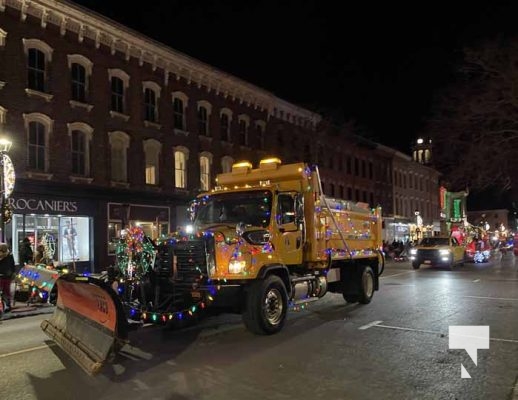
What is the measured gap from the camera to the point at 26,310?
44.0 feet

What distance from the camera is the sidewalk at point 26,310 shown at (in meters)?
12.7

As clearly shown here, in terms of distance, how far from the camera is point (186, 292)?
859cm

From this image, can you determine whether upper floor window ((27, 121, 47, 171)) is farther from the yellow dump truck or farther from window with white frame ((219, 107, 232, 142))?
the yellow dump truck

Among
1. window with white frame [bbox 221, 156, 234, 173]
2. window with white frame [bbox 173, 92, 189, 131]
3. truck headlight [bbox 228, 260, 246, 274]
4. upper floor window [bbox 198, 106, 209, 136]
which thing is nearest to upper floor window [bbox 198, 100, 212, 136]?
upper floor window [bbox 198, 106, 209, 136]

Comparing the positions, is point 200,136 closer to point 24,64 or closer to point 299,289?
point 24,64

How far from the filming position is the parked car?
25.7 meters

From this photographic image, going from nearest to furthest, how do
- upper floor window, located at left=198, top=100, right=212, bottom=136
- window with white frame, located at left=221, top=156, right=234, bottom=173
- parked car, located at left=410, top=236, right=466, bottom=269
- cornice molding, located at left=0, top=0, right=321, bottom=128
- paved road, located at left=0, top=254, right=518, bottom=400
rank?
paved road, located at left=0, top=254, right=518, bottom=400
cornice molding, located at left=0, top=0, right=321, bottom=128
parked car, located at left=410, top=236, right=466, bottom=269
upper floor window, located at left=198, top=100, right=212, bottom=136
window with white frame, located at left=221, top=156, right=234, bottom=173

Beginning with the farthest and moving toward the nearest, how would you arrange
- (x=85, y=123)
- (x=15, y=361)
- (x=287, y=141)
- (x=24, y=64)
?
(x=287, y=141)
(x=85, y=123)
(x=24, y=64)
(x=15, y=361)

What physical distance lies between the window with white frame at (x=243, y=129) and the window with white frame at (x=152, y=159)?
303 inches

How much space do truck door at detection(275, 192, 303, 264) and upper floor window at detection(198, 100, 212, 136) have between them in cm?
2189

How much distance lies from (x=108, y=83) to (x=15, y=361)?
65.9ft

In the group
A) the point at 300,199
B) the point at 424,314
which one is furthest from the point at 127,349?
the point at 424,314

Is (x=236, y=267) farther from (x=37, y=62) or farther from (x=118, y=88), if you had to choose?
(x=118, y=88)

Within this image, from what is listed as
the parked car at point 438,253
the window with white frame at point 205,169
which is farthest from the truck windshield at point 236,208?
the window with white frame at point 205,169
